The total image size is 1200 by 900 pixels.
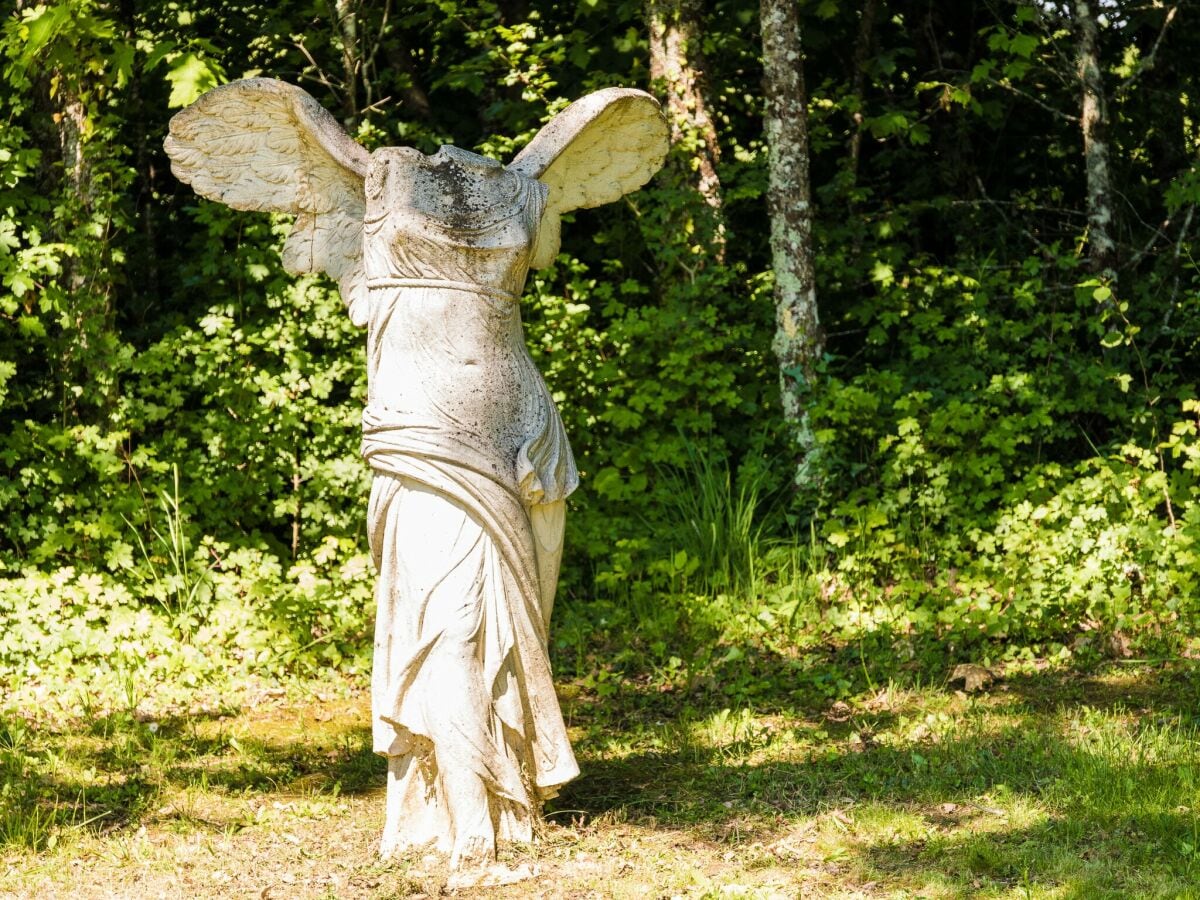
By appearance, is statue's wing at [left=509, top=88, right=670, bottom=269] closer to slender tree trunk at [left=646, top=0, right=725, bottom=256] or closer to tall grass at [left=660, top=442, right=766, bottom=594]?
tall grass at [left=660, top=442, right=766, bottom=594]

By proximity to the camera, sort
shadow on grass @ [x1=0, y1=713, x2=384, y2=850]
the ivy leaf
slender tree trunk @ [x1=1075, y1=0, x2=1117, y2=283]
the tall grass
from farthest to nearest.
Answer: slender tree trunk @ [x1=1075, y1=0, x2=1117, y2=283], the tall grass, the ivy leaf, shadow on grass @ [x1=0, y1=713, x2=384, y2=850]

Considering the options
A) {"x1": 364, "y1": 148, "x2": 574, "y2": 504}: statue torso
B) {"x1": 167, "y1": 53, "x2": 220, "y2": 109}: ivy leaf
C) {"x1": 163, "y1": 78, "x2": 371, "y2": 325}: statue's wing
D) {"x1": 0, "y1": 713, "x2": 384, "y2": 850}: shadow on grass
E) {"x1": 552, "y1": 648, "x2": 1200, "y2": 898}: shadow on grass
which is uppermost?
{"x1": 167, "y1": 53, "x2": 220, "y2": 109}: ivy leaf

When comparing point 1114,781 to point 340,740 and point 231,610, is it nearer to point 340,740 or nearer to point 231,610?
point 340,740

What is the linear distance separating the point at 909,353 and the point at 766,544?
81.5 inches

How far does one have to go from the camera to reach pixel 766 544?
28.5 feet

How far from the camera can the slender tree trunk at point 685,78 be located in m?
9.46

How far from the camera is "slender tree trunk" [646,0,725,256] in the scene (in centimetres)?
946

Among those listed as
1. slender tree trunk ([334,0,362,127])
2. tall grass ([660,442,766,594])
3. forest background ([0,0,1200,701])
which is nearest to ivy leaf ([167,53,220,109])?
forest background ([0,0,1200,701])

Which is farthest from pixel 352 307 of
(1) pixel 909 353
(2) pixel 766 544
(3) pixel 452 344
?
(1) pixel 909 353

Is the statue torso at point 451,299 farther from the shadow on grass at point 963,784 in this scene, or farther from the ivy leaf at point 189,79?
the ivy leaf at point 189,79

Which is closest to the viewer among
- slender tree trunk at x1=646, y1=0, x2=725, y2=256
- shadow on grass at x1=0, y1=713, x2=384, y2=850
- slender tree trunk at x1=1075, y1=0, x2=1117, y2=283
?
shadow on grass at x1=0, y1=713, x2=384, y2=850

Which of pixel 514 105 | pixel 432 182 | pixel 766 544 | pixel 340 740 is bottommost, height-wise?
pixel 340 740

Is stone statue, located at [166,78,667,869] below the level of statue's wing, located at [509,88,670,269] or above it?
below

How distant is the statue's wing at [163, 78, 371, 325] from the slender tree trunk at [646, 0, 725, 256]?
175 inches
